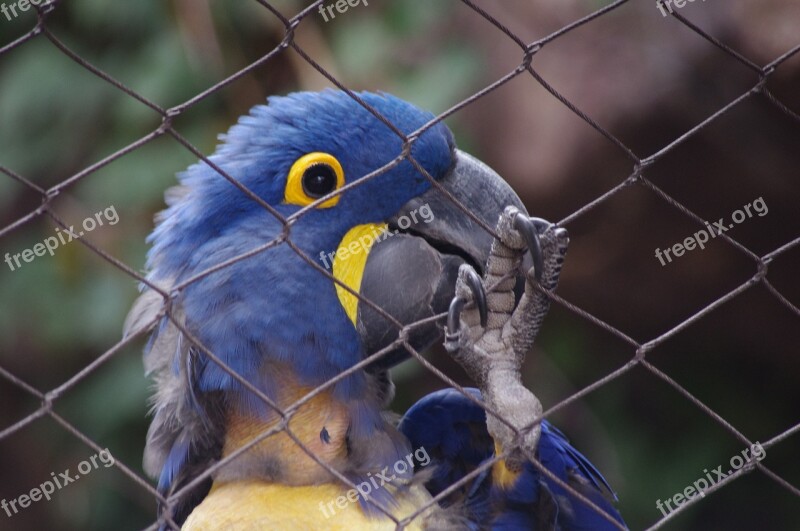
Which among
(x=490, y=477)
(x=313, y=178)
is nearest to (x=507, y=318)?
(x=490, y=477)

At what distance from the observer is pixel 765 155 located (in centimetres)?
235

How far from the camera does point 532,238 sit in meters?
1.13

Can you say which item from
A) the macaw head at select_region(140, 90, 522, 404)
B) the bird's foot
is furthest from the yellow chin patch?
the bird's foot

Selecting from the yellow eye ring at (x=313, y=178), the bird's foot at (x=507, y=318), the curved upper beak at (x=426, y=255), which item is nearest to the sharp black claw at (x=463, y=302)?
the bird's foot at (x=507, y=318)

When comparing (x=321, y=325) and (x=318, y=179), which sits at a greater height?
(x=318, y=179)

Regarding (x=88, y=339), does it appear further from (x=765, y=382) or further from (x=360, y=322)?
(x=765, y=382)

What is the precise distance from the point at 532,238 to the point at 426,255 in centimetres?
27

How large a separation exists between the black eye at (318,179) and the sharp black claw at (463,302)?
1.09 feet

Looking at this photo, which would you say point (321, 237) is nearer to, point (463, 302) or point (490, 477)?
point (463, 302)

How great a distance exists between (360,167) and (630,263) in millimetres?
1295

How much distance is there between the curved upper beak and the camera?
4.48 feet

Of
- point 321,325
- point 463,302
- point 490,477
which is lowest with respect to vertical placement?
point 490,477

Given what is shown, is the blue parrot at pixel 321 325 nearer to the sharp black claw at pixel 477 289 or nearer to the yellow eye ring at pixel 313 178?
the yellow eye ring at pixel 313 178

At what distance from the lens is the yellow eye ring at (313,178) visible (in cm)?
140
